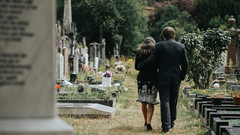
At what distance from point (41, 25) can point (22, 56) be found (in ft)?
0.93

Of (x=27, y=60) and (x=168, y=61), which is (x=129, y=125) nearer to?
(x=168, y=61)

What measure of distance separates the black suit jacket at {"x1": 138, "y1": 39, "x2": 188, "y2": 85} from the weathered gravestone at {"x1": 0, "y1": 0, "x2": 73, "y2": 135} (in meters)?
3.69

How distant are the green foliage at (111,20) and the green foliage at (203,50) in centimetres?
2109

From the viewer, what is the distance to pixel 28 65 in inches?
111

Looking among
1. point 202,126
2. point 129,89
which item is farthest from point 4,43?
point 129,89

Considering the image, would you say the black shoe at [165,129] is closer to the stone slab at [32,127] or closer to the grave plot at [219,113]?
the grave plot at [219,113]

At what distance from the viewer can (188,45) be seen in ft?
39.1

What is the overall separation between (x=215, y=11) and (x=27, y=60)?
3671 centimetres

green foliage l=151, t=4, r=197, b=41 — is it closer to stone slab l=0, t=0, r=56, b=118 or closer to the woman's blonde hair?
the woman's blonde hair

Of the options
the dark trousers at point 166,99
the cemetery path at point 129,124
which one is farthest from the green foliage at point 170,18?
the dark trousers at point 166,99

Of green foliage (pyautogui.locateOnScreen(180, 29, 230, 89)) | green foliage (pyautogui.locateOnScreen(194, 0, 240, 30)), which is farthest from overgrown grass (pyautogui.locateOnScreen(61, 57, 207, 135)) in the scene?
green foliage (pyautogui.locateOnScreen(194, 0, 240, 30))

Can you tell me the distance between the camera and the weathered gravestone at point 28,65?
9.11 ft

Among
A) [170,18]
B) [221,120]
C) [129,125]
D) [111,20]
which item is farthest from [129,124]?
[170,18]

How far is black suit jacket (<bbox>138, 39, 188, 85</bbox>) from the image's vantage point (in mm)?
6305
